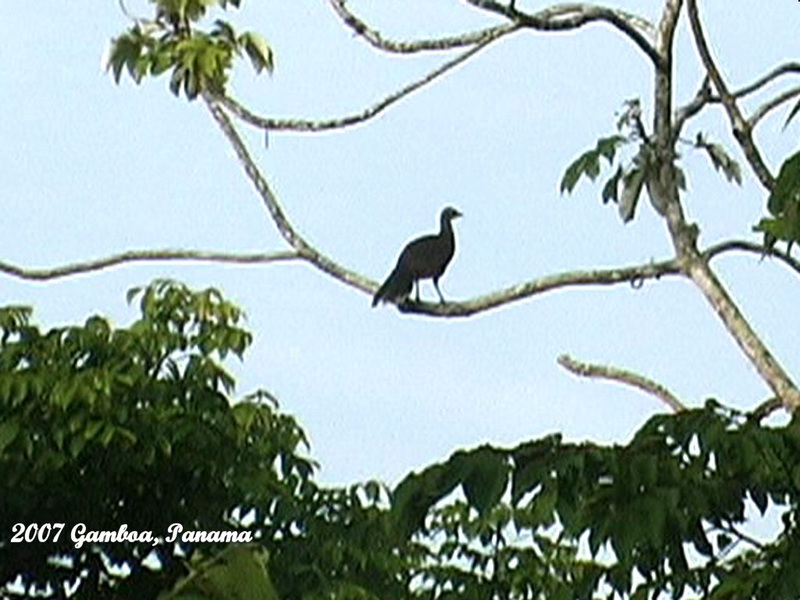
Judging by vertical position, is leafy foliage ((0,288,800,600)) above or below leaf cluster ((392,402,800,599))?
above

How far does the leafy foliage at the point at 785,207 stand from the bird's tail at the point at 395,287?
4159 millimetres

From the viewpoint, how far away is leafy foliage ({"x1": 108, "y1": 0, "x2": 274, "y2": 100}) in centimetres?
750

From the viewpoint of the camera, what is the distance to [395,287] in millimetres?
8836

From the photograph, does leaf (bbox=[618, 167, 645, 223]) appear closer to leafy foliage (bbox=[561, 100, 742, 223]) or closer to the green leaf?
leafy foliage (bbox=[561, 100, 742, 223])

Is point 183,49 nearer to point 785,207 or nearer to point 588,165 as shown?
point 588,165

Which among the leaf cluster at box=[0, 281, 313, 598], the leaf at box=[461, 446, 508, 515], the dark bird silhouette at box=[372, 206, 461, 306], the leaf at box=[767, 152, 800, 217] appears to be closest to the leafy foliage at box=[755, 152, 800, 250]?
the leaf at box=[767, 152, 800, 217]

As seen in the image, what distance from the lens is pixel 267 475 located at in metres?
7.44

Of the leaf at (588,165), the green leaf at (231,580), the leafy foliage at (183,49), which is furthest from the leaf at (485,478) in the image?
the leafy foliage at (183,49)

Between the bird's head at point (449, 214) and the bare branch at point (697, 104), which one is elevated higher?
the bird's head at point (449, 214)

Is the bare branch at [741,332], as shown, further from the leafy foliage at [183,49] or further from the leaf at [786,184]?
the leaf at [786,184]

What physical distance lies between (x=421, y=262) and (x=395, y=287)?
1.24m

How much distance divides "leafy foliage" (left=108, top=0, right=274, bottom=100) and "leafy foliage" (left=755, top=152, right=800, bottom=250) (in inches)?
138

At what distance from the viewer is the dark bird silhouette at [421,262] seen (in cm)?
864

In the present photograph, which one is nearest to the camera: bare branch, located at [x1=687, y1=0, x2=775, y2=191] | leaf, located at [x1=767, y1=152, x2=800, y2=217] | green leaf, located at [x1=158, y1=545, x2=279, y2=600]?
green leaf, located at [x1=158, y1=545, x2=279, y2=600]
